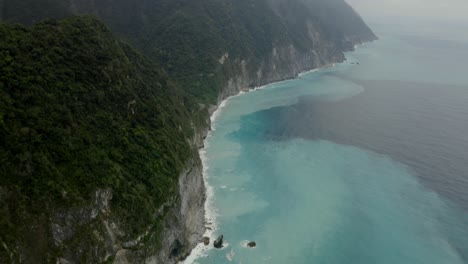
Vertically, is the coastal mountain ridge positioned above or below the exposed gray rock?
above

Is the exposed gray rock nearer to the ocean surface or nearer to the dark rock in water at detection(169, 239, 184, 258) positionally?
the ocean surface

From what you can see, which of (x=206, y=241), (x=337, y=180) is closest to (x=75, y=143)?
(x=206, y=241)

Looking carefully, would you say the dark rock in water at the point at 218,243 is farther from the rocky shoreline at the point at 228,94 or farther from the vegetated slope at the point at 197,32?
the vegetated slope at the point at 197,32

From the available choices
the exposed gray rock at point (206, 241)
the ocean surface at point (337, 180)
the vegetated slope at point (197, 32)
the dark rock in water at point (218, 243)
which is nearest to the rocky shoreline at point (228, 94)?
the exposed gray rock at point (206, 241)

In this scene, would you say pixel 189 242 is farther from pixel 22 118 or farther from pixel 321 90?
pixel 321 90

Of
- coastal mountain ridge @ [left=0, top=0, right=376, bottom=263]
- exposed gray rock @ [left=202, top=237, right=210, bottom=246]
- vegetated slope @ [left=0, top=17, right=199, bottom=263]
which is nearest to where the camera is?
vegetated slope @ [left=0, top=17, right=199, bottom=263]

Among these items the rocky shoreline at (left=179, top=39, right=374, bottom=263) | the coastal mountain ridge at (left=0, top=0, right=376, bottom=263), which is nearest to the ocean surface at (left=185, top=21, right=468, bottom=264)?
the rocky shoreline at (left=179, top=39, right=374, bottom=263)

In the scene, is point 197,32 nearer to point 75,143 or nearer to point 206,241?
point 206,241
